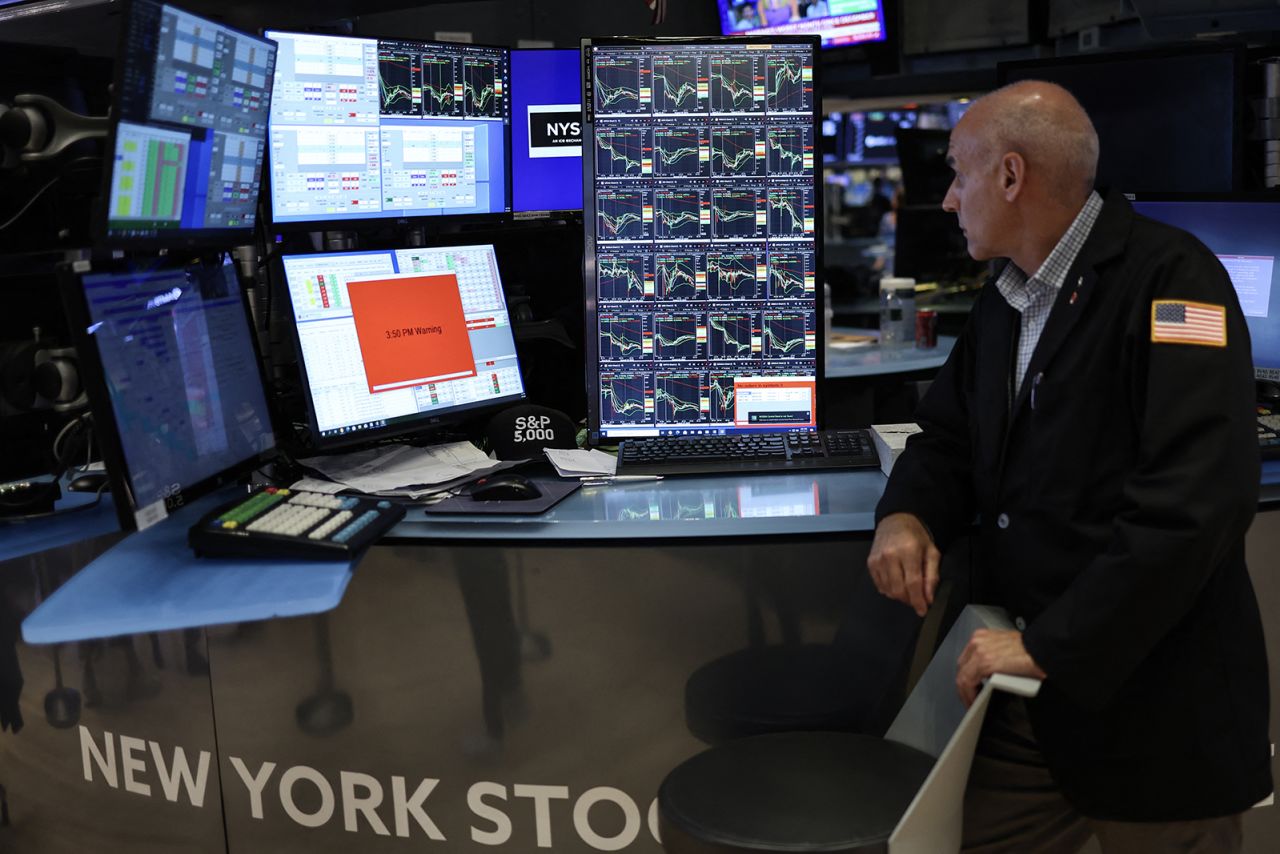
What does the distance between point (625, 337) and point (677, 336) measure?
0.11 meters

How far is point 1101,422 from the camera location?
69.0 inches

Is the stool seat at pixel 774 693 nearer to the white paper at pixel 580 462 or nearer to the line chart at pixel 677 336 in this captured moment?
the white paper at pixel 580 462

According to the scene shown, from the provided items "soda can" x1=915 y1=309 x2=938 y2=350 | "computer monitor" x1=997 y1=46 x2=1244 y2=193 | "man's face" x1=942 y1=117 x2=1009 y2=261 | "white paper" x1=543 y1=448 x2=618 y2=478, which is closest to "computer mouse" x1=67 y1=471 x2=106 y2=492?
"white paper" x1=543 y1=448 x2=618 y2=478

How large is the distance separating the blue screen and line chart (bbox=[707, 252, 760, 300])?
988mm

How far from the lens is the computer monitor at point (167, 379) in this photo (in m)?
1.80

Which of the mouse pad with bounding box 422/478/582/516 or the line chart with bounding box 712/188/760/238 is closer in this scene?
the mouse pad with bounding box 422/478/582/516

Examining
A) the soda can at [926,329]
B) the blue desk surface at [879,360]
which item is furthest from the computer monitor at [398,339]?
the soda can at [926,329]

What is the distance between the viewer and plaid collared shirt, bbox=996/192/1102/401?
1.85m

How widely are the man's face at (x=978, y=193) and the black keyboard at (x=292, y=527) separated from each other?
105 centimetres

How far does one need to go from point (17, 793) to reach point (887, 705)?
1.74 metres

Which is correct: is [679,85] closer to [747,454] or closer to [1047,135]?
[747,454]

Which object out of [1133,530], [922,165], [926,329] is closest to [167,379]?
[1133,530]

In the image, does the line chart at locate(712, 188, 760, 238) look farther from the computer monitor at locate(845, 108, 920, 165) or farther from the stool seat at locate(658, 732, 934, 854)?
the computer monitor at locate(845, 108, 920, 165)

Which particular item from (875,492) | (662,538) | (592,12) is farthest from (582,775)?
(592,12)
